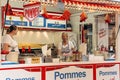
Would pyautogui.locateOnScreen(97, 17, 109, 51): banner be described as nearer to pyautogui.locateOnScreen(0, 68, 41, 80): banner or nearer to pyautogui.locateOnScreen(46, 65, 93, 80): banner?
pyautogui.locateOnScreen(46, 65, 93, 80): banner

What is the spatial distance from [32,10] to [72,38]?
15.1 feet

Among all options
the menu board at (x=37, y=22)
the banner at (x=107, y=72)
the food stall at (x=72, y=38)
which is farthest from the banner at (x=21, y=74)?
the menu board at (x=37, y=22)

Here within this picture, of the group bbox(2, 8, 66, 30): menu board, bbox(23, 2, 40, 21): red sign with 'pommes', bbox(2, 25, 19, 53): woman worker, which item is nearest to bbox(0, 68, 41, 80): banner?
bbox(2, 25, 19, 53): woman worker

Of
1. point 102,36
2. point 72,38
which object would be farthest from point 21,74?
point 72,38

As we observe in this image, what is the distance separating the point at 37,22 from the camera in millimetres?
9648

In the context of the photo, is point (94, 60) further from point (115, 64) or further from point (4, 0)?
point (4, 0)

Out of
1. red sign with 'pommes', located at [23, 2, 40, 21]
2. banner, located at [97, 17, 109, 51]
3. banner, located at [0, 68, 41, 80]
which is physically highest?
red sign with 'pommes', located at [23, 2, 40, 21]

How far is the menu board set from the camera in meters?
8.86

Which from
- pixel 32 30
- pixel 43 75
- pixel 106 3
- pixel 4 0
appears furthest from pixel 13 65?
pixel 32 30

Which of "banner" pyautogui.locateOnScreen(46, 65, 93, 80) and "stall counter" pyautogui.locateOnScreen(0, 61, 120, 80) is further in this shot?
"banner" pyautogui.locateOnScreen(46, 65, 93, 80)

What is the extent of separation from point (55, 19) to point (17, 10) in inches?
70.0

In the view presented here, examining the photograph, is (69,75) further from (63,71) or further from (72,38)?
(72,38)

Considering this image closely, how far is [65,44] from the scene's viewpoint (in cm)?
637

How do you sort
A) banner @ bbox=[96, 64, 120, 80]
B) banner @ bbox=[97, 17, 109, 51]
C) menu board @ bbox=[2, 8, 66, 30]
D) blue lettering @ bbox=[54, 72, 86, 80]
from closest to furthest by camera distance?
1. blue lettering @ bbox=[54, 72, 86, 80]
2. banner @ bbox=[96, 64, 120, 80]
3. banner @ bbox=[97, 17, 109, 51]
4. menu board @ bbox=[2, 8, 66, 30]
